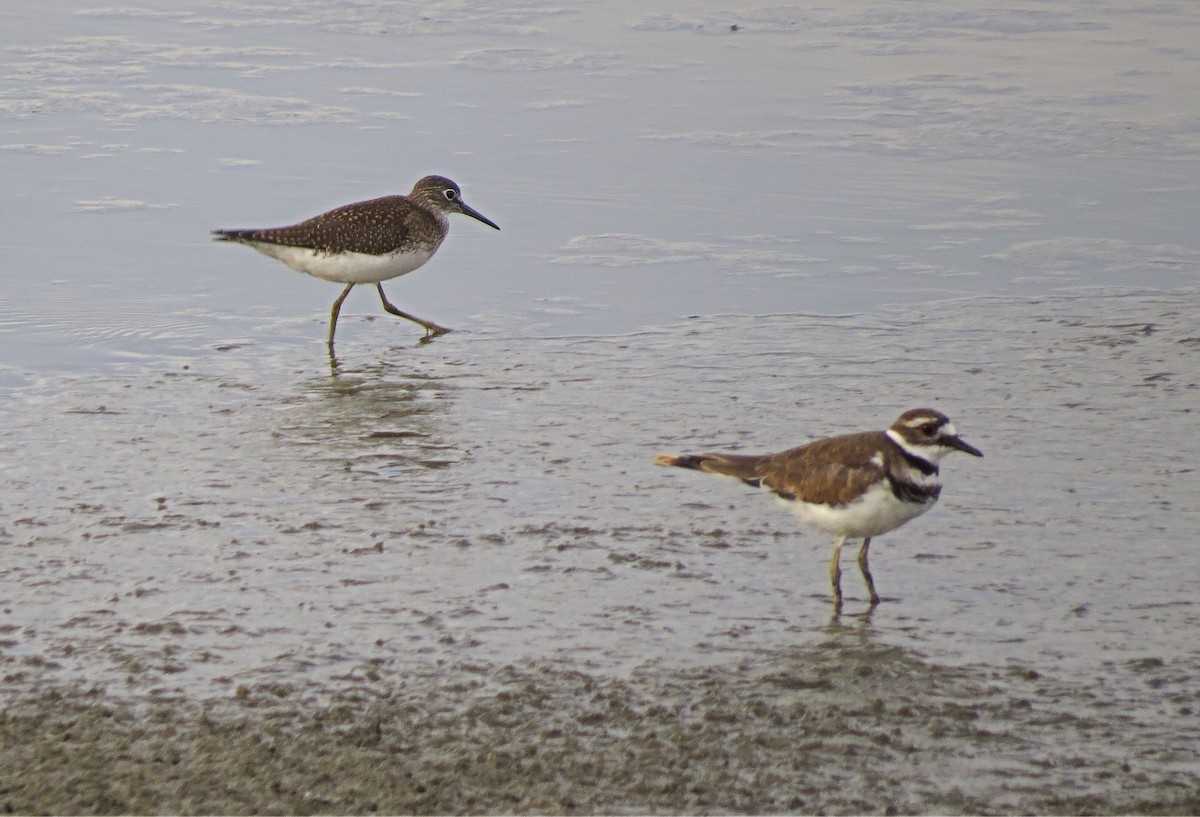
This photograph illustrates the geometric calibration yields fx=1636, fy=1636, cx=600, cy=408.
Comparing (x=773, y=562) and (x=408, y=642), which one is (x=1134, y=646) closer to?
(x=773, y=562)

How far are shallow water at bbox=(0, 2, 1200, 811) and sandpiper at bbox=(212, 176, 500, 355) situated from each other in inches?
15.7

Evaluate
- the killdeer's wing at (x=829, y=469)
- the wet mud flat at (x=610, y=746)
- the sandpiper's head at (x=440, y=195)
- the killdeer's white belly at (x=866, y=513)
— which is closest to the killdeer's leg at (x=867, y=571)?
the killdeer's white belly at (x=866, y=513)

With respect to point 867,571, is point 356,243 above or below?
above

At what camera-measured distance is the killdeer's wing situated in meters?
6.34

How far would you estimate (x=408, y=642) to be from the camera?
5914 mm

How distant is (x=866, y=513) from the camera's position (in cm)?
630

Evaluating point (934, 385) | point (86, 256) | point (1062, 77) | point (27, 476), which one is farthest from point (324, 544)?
point (1062, 77)

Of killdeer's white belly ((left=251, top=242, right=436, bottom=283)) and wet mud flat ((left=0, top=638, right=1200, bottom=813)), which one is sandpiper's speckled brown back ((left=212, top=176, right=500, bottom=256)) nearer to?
killdeer's white belly ((left=251, top=242, right=436, bottom=283))

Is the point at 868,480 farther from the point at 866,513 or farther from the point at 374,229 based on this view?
the point at 374,229

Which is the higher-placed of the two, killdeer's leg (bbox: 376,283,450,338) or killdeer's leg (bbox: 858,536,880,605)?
killdeer's leg (bbox: 376,283,450,338)

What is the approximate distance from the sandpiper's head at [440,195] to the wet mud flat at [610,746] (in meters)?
6.52

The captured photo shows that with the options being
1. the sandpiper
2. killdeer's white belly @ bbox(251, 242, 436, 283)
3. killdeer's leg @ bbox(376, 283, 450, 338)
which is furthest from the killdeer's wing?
killdeer's white belly @ bbox(251, 242, 436, 283)

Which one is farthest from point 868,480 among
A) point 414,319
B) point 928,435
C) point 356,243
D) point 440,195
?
point 440,195

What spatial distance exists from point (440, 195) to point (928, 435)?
6095 mm
